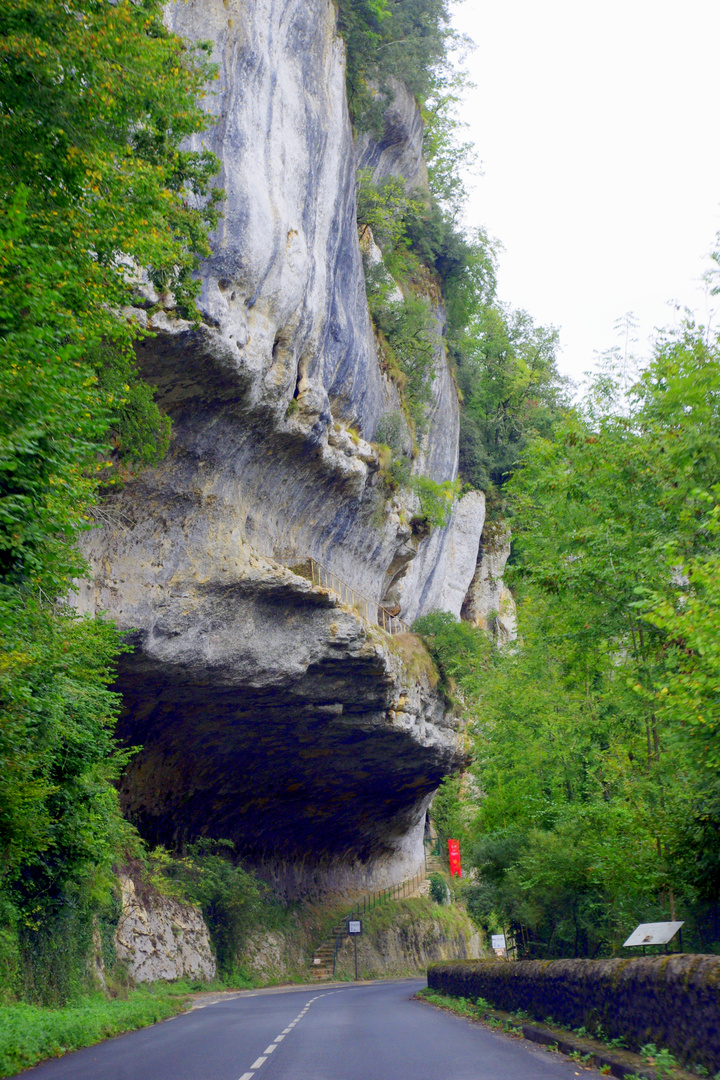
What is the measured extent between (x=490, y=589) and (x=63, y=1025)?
39.5 metres

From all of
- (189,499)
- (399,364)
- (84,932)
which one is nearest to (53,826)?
(84,932)

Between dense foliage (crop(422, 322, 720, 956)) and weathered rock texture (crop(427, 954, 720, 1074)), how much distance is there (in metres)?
1.83

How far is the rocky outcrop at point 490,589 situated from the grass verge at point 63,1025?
33.2 metres

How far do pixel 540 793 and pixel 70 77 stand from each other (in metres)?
18.0

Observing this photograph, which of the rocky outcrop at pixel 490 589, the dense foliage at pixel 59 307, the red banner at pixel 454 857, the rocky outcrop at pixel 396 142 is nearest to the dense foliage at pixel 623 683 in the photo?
the dense foliage at pixel 59 307

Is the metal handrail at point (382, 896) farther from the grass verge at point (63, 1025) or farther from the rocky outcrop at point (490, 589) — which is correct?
the grass verge at point (63, 1025)

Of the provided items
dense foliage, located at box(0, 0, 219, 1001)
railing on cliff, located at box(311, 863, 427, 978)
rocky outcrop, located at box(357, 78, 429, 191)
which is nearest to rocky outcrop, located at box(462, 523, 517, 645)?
railing on cliff, located at box(311, 863, 427, 978)

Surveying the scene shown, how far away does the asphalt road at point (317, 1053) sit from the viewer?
825 centimetres

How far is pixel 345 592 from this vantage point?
27219 millimetres

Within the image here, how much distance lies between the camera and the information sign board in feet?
27.2

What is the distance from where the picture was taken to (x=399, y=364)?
106 feet

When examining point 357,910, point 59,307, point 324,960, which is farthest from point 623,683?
point 357,910

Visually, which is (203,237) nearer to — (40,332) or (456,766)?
(40,332)

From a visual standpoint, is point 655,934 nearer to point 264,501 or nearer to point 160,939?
point 264,501
